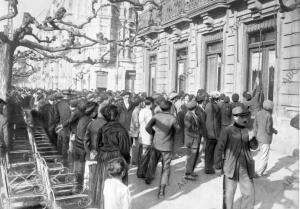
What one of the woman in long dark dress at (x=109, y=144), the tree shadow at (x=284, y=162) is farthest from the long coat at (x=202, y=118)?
the woman in long dark dress at (x=109, y=144)

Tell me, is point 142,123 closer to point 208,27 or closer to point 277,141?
point 277,141

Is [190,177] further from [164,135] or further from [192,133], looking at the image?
[164,135]

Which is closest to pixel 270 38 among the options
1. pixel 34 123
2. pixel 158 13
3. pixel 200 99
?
pixel 200 99

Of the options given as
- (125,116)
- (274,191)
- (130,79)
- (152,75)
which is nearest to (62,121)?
(125,116)

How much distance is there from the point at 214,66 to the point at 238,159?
11.0 meters

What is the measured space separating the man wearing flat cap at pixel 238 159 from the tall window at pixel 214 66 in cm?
1019

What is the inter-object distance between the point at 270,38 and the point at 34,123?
825 cm

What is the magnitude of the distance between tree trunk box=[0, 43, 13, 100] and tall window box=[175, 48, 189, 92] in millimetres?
10555

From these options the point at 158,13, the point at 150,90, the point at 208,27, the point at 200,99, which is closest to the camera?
the point at 200,99

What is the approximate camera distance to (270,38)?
12.2m

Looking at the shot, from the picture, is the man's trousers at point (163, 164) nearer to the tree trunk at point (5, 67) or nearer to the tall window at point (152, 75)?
the tree trunk at point (5, 67)

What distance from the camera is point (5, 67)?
8320 mm

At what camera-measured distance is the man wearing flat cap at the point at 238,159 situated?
5.08 metres

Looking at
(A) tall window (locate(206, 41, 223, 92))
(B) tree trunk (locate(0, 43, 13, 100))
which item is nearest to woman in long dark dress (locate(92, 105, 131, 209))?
(B) tree trunk (locate(0, 43, 13, 100))
